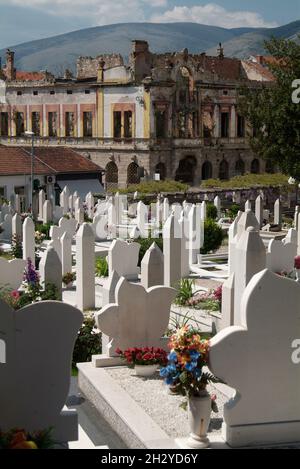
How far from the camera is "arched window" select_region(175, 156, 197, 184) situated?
179 ft

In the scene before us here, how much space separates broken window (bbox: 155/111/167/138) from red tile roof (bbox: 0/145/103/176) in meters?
14.7

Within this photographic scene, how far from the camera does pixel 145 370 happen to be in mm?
10219

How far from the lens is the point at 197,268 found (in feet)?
64.4

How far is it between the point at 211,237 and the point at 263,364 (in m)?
14.9

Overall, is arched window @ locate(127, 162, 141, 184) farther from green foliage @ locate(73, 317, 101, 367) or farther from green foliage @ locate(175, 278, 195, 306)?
green foliage @ locate(73, 317, 101, 367)

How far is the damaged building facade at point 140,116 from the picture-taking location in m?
52.0

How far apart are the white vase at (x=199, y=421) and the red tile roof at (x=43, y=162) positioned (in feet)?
85.2

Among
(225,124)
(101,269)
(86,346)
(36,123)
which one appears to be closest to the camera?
(86,346)

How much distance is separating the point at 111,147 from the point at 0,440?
4713cm

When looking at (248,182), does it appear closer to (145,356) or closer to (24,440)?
(145,356)

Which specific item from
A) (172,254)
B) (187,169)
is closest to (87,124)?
(187,169)

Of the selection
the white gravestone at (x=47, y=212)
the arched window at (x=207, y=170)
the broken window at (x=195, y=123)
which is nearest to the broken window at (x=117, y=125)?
the broken window at (x=195, y=123)

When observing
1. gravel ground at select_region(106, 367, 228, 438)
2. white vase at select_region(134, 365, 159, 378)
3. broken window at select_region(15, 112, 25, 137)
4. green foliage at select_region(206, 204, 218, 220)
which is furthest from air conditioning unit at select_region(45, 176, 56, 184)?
white vase at select_region(134, 365, 159, 378)
